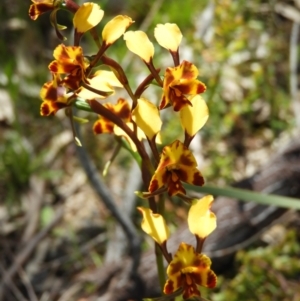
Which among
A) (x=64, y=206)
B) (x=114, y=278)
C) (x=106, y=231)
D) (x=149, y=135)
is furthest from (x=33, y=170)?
(x=149, y=135)

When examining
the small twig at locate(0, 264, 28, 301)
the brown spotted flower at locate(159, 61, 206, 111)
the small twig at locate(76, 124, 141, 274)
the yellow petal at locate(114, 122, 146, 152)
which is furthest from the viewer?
the small twig at locate(0, 264, 28, 301)

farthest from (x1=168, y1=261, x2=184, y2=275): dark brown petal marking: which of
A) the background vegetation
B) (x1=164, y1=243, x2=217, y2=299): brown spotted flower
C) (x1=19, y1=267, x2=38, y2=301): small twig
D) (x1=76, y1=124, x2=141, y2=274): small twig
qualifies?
(x1=19, y1=267, x2=38, y2=301): small twig

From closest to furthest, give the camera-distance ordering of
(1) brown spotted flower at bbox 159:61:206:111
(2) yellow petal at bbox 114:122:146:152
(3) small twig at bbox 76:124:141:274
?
1. (1) brown spotted flower at bbox 159:61:206:111
2. (2) yellow petal at bbox 114:122:146:152
3. (3) small twig at bbox 76:124:141:274

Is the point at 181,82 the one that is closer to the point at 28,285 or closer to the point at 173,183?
the point at 173,183

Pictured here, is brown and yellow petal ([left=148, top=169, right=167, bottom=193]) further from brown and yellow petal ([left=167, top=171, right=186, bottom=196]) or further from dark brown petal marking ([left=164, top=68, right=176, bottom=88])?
dark brown petal marking ([left=164, top=68, right=176, bottom=88])

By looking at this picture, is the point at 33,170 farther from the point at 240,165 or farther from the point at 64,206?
the point at 240,165

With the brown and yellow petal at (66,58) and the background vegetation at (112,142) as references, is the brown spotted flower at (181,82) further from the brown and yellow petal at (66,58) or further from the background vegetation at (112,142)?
the background vegetation at (112,142)
